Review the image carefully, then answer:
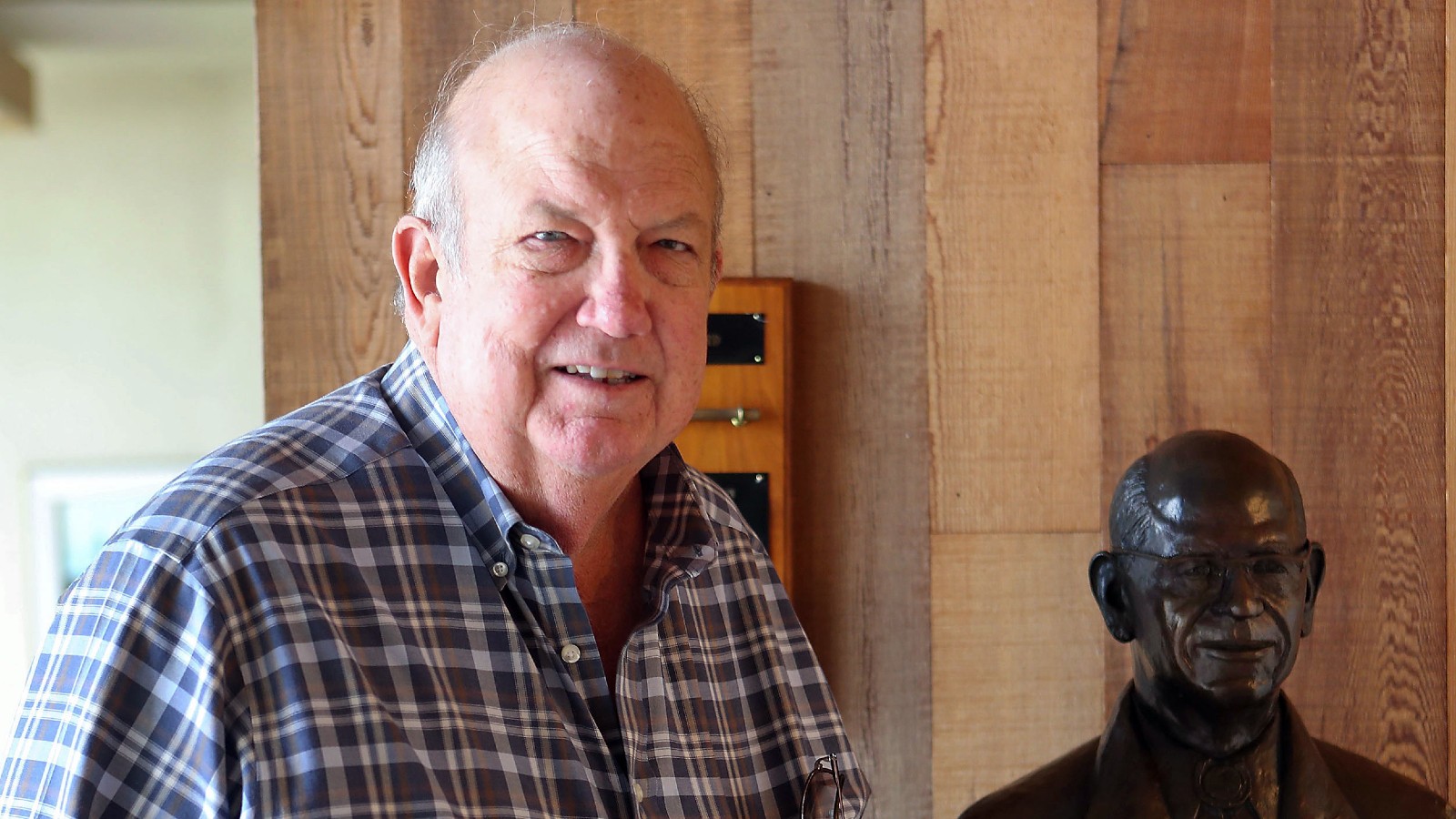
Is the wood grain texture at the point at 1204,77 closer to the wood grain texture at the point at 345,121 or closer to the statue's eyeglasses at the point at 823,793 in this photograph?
the wood grain texture at the point at 345,121

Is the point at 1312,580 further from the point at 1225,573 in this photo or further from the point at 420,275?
the point at 420,275

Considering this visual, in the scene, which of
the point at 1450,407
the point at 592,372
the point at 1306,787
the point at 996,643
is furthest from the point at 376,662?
the point at 1450,407

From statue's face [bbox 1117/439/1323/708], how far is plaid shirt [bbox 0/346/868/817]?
359mm

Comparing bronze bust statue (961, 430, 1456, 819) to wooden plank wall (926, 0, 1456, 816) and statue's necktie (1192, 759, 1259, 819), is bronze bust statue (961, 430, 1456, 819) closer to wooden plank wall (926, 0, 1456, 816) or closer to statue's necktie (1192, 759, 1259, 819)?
statue's necktie (1192, 759, 1259, 819)

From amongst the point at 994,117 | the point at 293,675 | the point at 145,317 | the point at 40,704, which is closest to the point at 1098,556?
the point at 994,117

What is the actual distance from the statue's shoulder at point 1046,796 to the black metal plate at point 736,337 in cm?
58

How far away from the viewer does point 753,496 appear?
1.59 meters

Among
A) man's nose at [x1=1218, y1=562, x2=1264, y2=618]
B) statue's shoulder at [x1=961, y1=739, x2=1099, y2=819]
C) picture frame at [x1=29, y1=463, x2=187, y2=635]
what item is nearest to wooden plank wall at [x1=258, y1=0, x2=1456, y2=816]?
statue's shoulder at [x1=961, y1=739, x2=1099, y2=819]

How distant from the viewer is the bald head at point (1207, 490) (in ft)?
3.85

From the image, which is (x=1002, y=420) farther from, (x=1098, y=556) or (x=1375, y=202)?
(x=1375, y=202)

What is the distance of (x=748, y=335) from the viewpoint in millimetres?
1589

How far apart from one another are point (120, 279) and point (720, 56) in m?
2.83

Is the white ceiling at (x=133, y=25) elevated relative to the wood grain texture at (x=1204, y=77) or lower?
elevated

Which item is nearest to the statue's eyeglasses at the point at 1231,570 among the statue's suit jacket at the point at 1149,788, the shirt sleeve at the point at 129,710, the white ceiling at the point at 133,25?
the statue's suit jacket at the point at 1149,788
